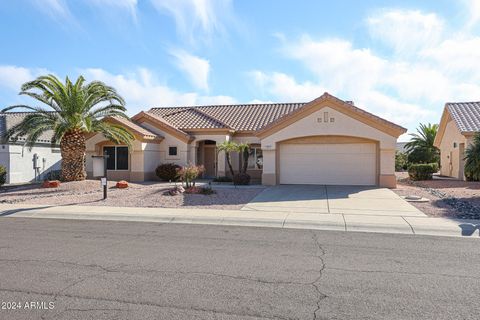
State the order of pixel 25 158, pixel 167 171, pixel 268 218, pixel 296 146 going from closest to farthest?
pixel 268 218, pixel 296 146, pixel 167 171, pixel 25 158

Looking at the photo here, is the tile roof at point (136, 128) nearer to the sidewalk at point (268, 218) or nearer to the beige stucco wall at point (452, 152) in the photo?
the sidewalk at point (268, 218)

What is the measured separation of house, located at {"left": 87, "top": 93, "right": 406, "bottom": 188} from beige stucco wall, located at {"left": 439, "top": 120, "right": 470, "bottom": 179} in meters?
7.92

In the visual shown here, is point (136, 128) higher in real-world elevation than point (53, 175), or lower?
higher

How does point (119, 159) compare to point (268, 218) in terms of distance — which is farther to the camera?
point (119, 159)

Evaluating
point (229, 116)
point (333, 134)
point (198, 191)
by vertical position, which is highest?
point (229, 116)

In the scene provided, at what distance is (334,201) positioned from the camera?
578 inches

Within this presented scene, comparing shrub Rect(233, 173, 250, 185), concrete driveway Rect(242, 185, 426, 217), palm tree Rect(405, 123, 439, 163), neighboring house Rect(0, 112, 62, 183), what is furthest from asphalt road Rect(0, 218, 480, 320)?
palm tree Rect(405, 123, 439, 163)

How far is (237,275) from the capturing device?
6.05 metres

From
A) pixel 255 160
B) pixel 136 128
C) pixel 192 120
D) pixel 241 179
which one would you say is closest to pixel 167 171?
pixel 136 128

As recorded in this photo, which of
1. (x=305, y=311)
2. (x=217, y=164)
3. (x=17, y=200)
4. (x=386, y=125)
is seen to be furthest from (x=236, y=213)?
(x=217, y=164)

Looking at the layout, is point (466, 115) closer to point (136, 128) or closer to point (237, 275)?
point (136, 128)

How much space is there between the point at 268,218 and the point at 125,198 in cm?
712

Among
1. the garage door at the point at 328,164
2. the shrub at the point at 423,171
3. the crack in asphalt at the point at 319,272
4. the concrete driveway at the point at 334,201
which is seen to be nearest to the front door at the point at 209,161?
the garage door at the point at 328,164

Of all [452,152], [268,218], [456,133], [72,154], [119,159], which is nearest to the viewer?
[268,218]
